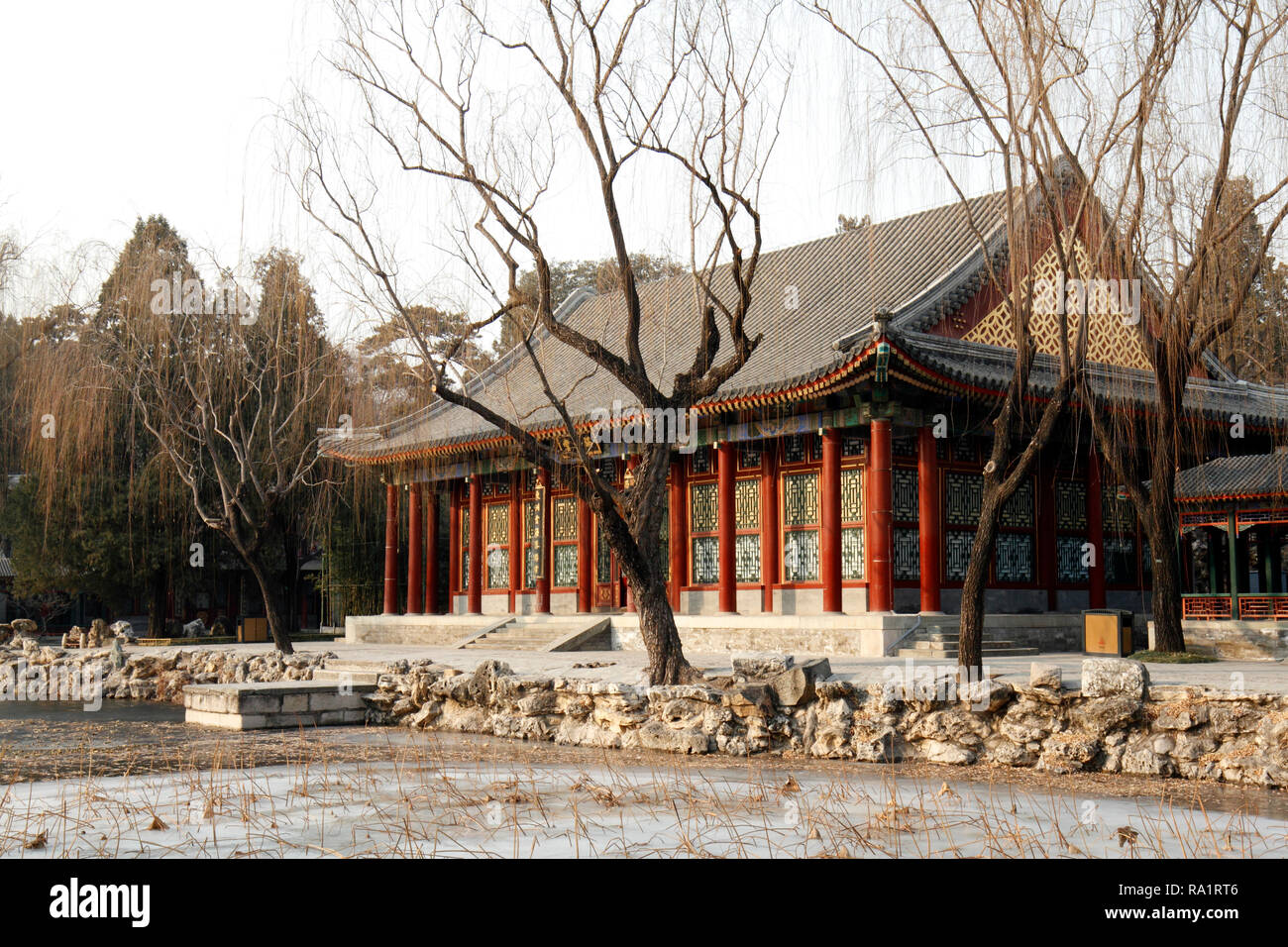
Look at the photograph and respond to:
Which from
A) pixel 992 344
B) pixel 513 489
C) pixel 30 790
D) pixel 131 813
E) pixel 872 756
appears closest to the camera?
pixel 131 813

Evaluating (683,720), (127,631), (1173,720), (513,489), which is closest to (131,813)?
(683,720)

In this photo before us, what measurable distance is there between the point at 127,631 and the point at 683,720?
53.7ft

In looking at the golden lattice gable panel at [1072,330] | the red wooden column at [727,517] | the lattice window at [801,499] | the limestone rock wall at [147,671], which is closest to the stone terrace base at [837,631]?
the red wooden column at [727,517]

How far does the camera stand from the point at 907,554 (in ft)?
56.5

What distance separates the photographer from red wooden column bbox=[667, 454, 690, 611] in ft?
64.0

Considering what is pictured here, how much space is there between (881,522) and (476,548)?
9.49 m

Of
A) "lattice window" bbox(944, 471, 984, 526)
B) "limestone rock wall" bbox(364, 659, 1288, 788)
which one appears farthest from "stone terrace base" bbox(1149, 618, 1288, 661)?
"limestone rock wall" bbox(364, 659, 1288, 788)

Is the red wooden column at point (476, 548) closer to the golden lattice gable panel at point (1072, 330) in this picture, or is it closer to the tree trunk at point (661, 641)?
the golden lattice gable panel at point (1072, 330)

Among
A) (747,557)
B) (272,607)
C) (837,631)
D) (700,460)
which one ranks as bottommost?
(837,631)

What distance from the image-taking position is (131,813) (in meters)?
6.76

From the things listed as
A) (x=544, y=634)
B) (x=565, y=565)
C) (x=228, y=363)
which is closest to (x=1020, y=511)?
(x=544, y=634)

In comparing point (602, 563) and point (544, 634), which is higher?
point (602, 563)

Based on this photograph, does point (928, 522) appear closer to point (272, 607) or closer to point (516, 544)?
point (516, 544)

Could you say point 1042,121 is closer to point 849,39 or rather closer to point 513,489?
point 849,39
